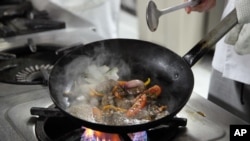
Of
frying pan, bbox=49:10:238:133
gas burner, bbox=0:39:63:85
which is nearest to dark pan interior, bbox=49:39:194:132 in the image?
frying pan, bbox=49:10:238:133

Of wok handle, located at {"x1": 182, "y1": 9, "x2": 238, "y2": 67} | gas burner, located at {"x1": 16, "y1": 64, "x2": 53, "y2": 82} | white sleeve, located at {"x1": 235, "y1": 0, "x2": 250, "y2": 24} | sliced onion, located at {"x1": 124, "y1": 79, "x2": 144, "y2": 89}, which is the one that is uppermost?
white sleeve, located at {"x1": 235, "y1": 0, "x2": 250, "y2": 24}

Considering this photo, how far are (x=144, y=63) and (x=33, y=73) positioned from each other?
34 cm

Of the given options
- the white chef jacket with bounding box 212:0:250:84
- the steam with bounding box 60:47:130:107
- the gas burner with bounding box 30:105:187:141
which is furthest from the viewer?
the white chef jacket with bounding box 212:0:250:84

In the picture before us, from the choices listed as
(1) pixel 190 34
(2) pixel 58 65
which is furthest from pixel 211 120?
(1) pixel 190 34

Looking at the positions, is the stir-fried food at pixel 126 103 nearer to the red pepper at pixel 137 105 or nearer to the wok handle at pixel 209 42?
the red pepper at pixel 137 105

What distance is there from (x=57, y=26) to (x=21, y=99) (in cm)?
49

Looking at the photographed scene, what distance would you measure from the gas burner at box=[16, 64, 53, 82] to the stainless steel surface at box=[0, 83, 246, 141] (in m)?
0.05

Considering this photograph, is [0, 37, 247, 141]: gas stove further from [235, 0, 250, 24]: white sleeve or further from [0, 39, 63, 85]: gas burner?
[235, 0, 250, 24]: white sleeve

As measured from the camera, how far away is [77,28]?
131cm

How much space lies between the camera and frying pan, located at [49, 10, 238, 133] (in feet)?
2.46

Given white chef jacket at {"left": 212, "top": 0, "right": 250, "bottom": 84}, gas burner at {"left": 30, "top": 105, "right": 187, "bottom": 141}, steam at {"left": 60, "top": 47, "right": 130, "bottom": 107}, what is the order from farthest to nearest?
white chef jacket at {"left": 212, "top": 0, "right": 250, "bottom": 84} → steam at {"left": 60, "top": 47, "right": 130, "bottom": 107} → gas burner at {"left": 30, "top": 105, "right": 187, "bottom": 141}

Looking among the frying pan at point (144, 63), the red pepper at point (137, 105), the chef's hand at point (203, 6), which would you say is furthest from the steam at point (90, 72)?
the chef's hand at point (203, 6)

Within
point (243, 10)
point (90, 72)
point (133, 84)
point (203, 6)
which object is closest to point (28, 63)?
point (90, 72)

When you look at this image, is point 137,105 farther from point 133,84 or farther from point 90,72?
point 90,72
